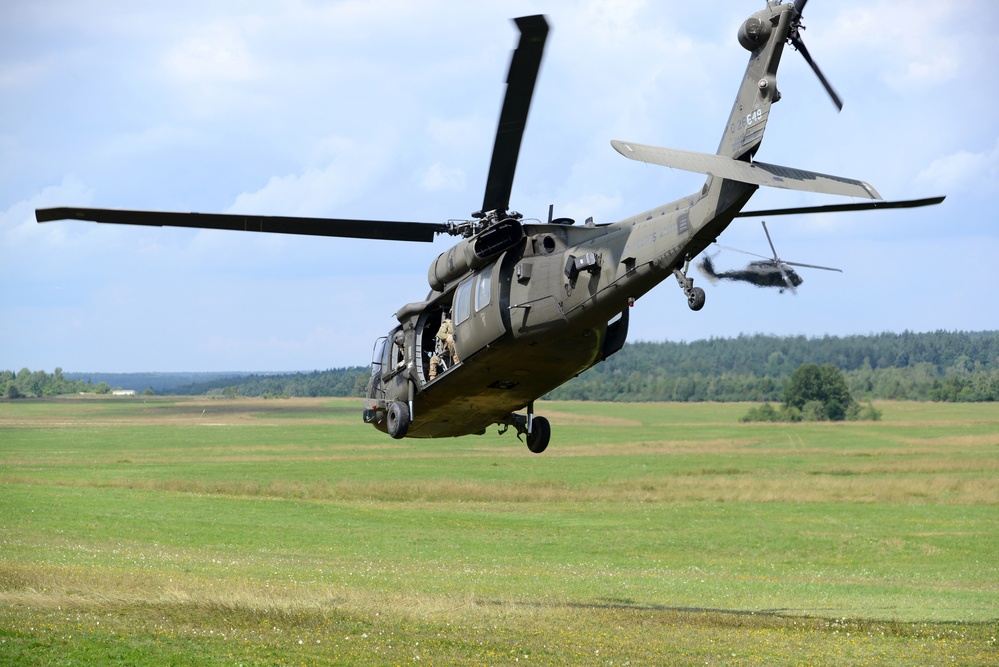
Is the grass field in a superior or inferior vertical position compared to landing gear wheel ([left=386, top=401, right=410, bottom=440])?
inferior

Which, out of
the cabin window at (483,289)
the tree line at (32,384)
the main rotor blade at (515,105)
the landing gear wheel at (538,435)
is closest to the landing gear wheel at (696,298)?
the main rotor blade at (515,105)

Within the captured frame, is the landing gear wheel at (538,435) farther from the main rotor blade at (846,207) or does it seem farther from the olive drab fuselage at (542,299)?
the main rotor blade at (846,207)

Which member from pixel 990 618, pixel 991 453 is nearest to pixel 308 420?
pixel 991 453

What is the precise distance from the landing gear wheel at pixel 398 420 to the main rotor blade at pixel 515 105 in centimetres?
546

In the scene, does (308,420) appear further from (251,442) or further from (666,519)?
(666,519)

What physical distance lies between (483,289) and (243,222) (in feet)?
15.2

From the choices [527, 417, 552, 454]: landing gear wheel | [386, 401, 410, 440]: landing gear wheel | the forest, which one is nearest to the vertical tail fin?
[386, 401, 410, 440]: landing gear wheel

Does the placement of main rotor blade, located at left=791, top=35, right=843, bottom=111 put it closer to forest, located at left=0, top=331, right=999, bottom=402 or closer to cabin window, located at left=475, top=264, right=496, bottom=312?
cabin window, located at left=475, top=264, right=496, bottom=312

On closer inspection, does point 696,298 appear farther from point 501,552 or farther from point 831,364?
point 831,364

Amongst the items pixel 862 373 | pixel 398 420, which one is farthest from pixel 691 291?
pixel 862 373

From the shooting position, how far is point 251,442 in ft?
368

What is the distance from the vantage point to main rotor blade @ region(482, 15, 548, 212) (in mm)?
14977

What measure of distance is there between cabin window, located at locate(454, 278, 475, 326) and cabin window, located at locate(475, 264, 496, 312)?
263 millimetres

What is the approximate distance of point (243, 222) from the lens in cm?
1988
